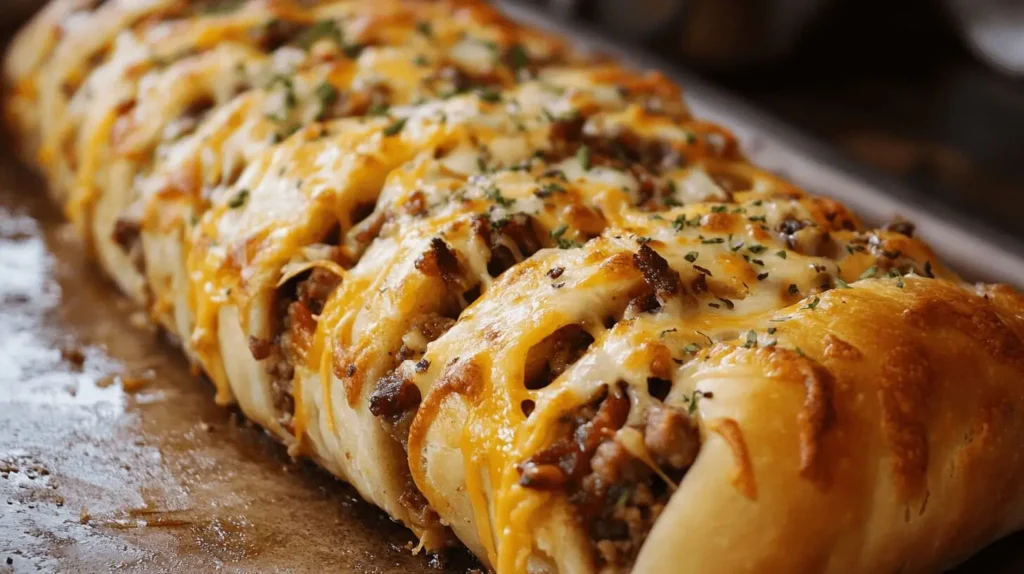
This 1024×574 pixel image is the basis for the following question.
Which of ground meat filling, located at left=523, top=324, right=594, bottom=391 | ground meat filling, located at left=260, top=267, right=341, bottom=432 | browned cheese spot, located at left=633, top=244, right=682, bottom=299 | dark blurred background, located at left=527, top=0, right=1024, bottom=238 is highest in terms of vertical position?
browned cheese spot, located at left=633, top=244, right=682, bottom=299

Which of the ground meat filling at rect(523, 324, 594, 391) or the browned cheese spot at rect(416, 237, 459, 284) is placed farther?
the browned cheese spot at rect(416, 237, 459, 284)

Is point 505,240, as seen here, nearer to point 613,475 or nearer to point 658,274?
point 658,274

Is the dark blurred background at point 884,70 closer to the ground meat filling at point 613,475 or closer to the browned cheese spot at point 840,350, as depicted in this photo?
the browned cheese spot at point 840,350

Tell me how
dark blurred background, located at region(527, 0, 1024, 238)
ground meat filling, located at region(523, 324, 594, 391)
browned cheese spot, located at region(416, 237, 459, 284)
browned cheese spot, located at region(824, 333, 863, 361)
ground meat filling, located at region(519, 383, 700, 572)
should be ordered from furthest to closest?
dark blurred background, located at region(527, 0, 1024, 238) < browned cheese spot, located at region(416, 237, 459, 284) < ground meat filling, located at region(523, 324, 594, 391) < browned cheese spot, located at region(824, 333, 863, 361) < ground meat filling, located at region(519, 383, 700, 572)

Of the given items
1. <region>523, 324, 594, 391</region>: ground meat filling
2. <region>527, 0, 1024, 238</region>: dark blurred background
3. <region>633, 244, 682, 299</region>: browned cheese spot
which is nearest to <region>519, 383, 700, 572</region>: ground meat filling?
<region>523, 324, 594, 391</region>: ground meat filling

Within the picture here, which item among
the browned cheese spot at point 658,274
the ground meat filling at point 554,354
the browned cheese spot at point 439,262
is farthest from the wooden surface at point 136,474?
the browned cheese spot at point 658,274

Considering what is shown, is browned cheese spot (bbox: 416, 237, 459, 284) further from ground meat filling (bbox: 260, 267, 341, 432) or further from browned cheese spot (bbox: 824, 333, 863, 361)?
browned cheese spot (bbox: 824, 333, 863, 361)
